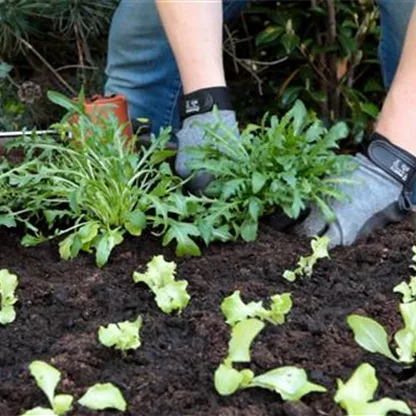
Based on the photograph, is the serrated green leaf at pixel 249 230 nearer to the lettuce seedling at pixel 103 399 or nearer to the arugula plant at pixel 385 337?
the arugula plant at pixel 385 337

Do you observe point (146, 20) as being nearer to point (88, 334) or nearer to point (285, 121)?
point (285, 121)

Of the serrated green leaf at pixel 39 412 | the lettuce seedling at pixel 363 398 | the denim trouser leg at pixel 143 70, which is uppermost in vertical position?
the lettuce seedling at pixel 363 398

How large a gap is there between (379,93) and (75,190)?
201cm

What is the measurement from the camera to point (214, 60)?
1963mm

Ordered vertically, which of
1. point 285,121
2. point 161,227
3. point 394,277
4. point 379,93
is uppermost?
point 285,121

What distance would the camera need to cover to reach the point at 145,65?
8.43 ft

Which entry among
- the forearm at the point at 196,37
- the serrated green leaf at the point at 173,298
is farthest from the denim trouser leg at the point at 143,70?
the serrated green leaf at the point at 173,298

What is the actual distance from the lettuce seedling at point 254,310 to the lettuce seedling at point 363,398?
0.80 ft

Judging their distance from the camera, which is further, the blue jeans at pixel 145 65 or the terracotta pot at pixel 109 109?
the blue jeans at pixel 145 65

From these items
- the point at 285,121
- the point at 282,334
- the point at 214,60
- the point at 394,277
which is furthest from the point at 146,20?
the point at 282,334

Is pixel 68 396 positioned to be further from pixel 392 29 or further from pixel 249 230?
pixel 392 29

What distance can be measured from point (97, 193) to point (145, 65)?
91 centimetres

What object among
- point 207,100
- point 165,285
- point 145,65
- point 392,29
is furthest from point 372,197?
point 145,65

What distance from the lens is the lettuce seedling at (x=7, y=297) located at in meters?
1.46
